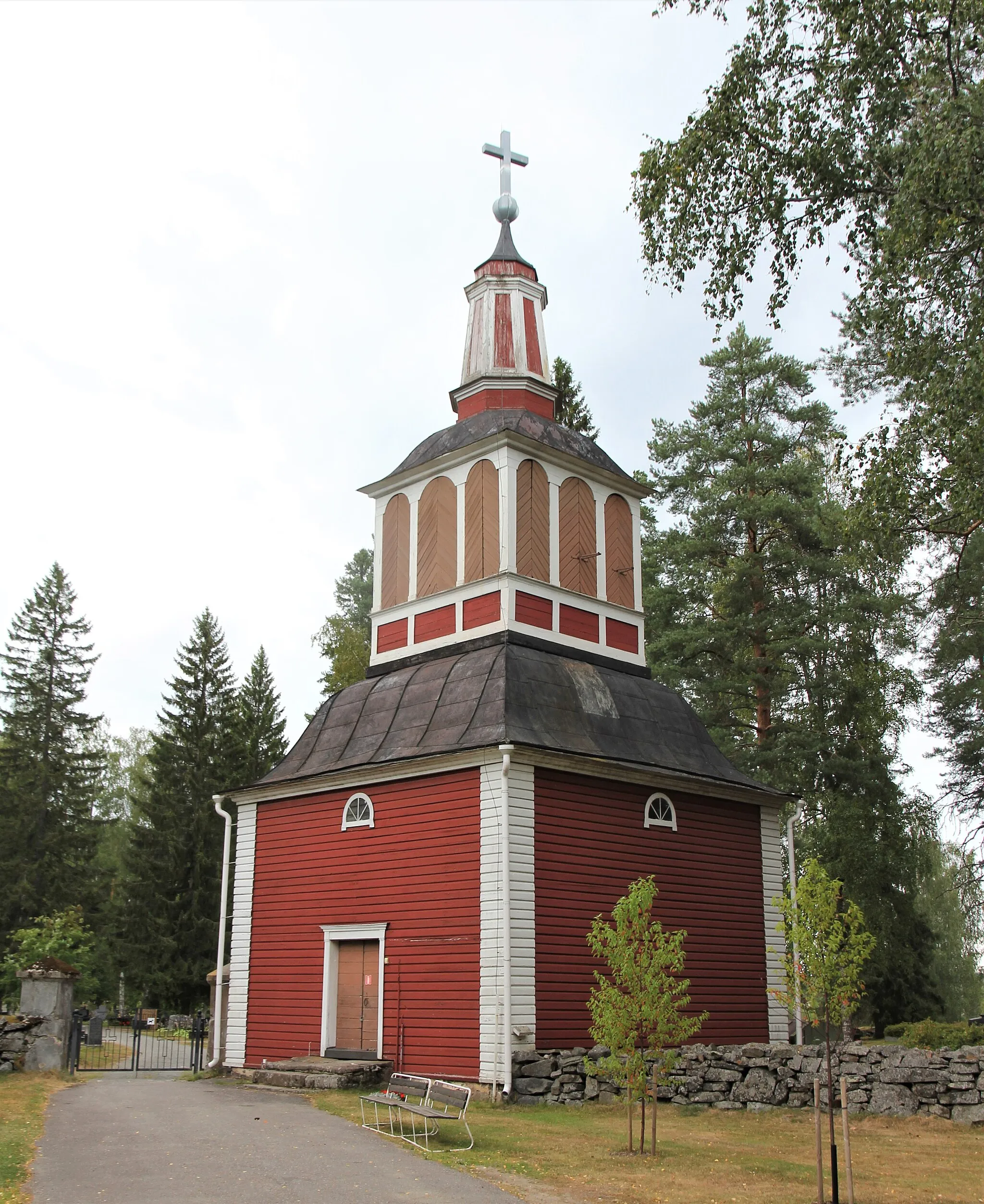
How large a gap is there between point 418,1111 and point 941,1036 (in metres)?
13.4

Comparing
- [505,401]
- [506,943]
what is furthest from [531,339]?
[506,943]

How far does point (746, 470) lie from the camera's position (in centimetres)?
2906

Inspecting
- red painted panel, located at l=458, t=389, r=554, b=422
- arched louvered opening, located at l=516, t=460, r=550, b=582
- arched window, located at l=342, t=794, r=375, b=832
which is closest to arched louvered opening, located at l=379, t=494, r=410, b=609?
red painted panel, located at l=458, t=389, r=554, b=422

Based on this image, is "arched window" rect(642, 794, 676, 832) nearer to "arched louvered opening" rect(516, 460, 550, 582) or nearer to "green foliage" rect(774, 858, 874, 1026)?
"arched louvered opening" rect(516, 460, 550, 582)

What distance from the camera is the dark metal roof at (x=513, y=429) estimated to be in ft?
65.0

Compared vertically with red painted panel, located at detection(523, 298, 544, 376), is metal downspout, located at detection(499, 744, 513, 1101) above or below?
below

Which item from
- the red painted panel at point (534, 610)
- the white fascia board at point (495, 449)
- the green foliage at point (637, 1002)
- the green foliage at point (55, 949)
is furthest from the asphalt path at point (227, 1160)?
the green foliage at point (55, 949)

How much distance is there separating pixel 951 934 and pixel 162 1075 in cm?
3143

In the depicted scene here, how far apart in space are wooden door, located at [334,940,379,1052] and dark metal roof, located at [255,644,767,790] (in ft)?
8.89

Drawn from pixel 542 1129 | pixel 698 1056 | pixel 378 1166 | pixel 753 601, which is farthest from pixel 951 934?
pixel 378 1166

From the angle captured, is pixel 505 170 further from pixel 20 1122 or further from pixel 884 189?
pixel 20 1122

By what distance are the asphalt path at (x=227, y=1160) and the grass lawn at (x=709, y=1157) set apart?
537 millimetres

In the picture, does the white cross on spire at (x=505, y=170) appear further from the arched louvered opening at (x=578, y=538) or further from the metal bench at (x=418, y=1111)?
the metal bench at (x=418, y=1111)

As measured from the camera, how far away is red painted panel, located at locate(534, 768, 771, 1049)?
15.6m
